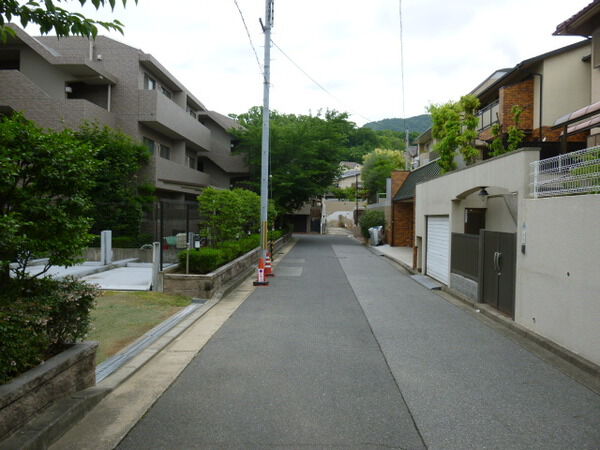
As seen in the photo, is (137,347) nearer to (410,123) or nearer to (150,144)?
(150,144)

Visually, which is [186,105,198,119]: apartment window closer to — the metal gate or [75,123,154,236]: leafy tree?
[75,123,154,236]: leafy tree

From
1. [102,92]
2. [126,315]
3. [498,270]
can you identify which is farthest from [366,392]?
[102,92]

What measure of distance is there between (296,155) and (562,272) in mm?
28013

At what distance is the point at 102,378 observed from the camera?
494cm

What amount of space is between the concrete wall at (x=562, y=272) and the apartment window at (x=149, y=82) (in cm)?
1965

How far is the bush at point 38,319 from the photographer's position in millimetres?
3367

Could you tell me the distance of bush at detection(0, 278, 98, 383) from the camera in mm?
3367

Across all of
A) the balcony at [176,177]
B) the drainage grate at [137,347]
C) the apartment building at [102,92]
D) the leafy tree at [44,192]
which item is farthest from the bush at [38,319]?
the balcony at [176,177]

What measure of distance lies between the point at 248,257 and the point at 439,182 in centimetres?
720

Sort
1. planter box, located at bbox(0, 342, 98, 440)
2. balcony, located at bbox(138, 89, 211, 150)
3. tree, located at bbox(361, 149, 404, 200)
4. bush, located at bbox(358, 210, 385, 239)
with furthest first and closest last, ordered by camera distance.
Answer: tree, located at bbox(361, 149, 404, 200), bush, located at bbox(358, 210, 385, 239), balcony, located at bbox(138, 89, 211, 150), planter box, located at bbox(0, 342, 98, 440)

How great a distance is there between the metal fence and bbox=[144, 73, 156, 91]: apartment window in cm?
1733

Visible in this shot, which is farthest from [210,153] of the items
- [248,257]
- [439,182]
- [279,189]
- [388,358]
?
A: [388,358]

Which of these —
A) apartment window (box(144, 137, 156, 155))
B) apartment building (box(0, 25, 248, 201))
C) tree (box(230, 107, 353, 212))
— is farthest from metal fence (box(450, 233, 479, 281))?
tree (box(230, 107, 353, 212))

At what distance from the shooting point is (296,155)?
33500mm
